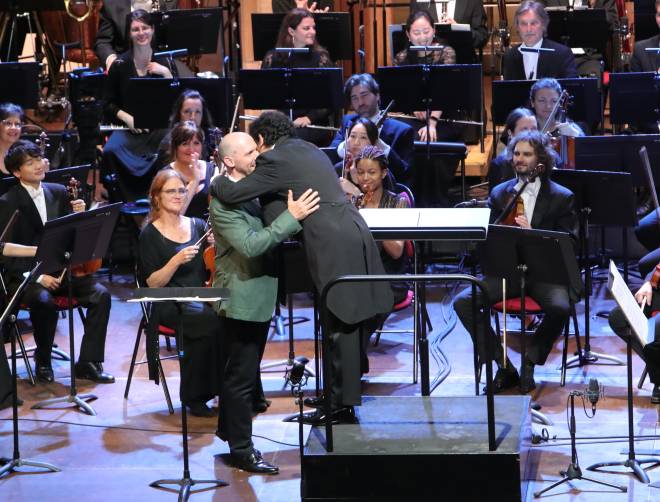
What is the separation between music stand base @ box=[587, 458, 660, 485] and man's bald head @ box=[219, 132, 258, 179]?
6.65 ft

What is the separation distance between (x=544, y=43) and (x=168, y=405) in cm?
455

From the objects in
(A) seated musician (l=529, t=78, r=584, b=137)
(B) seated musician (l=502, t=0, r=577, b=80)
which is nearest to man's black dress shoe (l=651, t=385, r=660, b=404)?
(A) seated musician (l=529, t=78, r=584, b=137)

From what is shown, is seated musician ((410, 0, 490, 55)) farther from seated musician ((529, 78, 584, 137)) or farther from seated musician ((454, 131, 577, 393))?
seated musician ((454, 131, 577, 393))

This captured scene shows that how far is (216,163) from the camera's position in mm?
7953

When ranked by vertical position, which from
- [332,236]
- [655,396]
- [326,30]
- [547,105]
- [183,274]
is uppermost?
[326,30]

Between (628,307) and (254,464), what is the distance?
70.6 inches

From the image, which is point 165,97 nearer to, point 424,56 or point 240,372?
point 424,56

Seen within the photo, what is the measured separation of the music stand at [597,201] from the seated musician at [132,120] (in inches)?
139

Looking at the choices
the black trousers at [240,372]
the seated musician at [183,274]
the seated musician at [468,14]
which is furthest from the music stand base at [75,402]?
the seated musician at [468,14]

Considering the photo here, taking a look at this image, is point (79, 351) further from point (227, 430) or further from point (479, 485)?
point (479, 485)

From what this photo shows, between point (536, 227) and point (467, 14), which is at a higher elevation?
point (467, 14)

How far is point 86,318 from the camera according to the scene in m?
6.94

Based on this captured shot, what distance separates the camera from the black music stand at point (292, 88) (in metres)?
8.70

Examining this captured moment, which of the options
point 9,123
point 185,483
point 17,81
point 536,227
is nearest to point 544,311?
point 536,227
